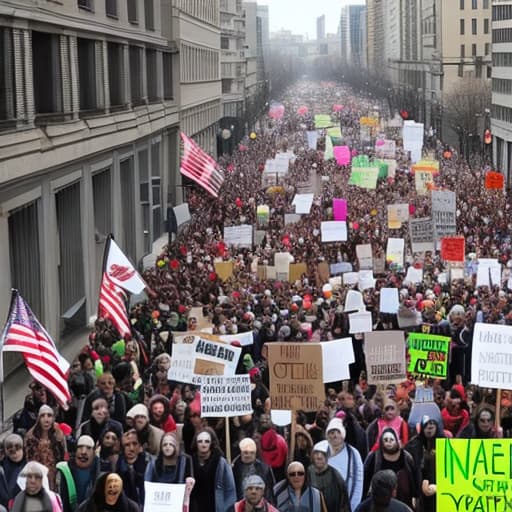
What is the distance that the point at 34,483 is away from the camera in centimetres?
1035

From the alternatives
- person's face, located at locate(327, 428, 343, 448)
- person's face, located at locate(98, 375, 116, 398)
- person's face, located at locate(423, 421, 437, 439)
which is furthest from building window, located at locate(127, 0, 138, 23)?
person's face, located at locate(327, 428, 343, 448)

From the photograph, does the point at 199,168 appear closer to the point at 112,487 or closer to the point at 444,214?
the point at 444,214

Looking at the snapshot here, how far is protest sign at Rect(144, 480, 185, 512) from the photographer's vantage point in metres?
10.4

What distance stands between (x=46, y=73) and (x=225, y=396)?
15014 mm

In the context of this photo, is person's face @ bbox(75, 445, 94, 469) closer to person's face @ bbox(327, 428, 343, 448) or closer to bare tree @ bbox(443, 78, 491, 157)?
person's face @ bbox(327, 428, 343, 448)

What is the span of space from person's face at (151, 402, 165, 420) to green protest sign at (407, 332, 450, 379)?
4071 mm

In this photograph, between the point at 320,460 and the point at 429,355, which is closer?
the point at 320,460

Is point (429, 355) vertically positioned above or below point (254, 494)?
below

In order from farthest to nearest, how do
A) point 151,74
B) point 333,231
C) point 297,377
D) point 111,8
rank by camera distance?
point 151,74 → point 111,8 → point 333,231 → point 297,377

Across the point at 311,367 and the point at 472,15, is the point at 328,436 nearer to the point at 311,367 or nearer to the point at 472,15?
the point at 311,367

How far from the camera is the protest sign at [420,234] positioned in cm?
3203

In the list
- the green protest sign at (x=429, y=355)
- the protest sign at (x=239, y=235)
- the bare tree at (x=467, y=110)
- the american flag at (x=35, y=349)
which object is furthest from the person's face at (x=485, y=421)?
the bare tree at (x=467, y=110)

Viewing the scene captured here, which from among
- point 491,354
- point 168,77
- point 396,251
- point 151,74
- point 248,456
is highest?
point 151,74

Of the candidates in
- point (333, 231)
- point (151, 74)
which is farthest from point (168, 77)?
point (333, 231)
